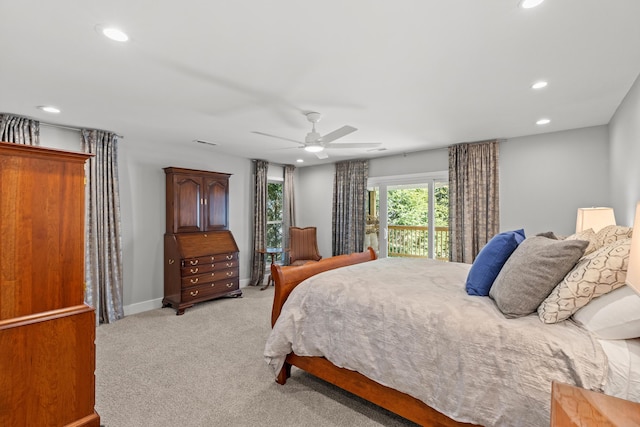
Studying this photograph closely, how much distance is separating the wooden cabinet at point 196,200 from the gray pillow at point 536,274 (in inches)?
162

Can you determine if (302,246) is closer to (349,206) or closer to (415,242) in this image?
(349,206)

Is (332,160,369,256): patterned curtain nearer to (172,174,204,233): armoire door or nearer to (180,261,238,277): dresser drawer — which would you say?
(180,261,238,277): dresser drawer

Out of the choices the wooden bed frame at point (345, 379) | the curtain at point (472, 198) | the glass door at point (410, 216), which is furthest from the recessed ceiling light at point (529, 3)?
the glass door at point (410, 216)

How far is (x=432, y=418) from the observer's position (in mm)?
1702

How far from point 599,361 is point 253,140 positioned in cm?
405

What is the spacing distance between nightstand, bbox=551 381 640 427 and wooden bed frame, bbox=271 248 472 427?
2.49ft

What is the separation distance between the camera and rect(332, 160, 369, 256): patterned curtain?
568cm

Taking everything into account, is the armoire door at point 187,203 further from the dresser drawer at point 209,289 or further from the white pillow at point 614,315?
the white pillow at point 614,315

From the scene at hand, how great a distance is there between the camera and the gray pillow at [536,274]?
1541 mm

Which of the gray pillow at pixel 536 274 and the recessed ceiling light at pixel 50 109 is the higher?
the recessed ceiling light at pixel 50 109

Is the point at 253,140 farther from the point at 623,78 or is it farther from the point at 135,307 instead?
the point at 623,78

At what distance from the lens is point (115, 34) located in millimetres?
1786

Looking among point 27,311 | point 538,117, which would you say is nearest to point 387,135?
point 538,117

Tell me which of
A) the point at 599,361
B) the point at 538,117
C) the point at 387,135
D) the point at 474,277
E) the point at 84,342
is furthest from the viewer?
the point at 387,135
